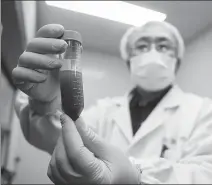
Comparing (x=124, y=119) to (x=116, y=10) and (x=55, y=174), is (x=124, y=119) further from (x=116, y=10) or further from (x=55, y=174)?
(x=55, y=174)

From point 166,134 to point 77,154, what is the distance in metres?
0.40

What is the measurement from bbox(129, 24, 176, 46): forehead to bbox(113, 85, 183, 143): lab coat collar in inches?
6.8

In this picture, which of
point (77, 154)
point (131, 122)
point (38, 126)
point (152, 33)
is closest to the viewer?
point (77, 154)

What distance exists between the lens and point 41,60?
352mm

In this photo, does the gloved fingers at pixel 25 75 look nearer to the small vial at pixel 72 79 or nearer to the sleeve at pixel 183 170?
the small vial at pixel 72 79

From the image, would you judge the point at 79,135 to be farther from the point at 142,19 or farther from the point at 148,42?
the point at 148,42

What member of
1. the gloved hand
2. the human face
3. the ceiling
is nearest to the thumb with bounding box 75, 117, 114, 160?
the gloved hand

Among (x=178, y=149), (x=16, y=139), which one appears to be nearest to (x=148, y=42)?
(x=178, y=149)

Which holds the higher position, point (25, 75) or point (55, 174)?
point (25, 75)

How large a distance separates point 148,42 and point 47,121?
16.5 inches

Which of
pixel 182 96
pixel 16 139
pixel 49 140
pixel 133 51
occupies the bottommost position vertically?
pixel 16 139

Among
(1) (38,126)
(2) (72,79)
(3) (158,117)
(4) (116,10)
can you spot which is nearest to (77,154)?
(2) (72,79)

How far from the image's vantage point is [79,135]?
323 millimetres

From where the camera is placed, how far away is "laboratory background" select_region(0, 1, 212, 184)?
0.43 meters
